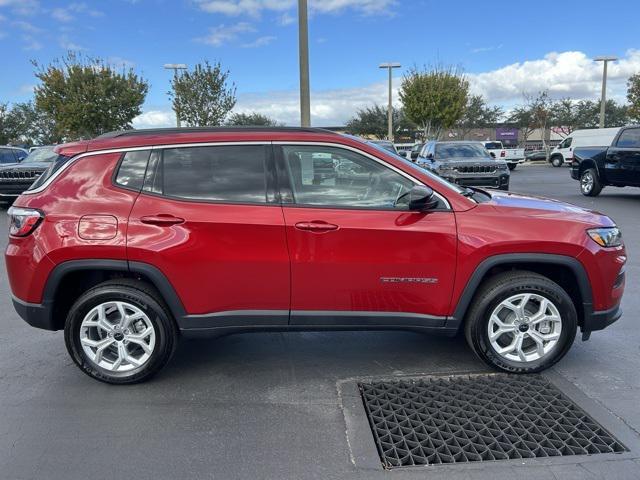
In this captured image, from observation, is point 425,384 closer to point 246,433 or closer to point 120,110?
point 246,433

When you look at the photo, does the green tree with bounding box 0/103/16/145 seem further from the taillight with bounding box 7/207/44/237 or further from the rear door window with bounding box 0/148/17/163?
the taillight with bounding box 7/207/44/237

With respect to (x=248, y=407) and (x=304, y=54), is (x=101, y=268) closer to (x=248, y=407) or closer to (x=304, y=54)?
(x=248, y=407)

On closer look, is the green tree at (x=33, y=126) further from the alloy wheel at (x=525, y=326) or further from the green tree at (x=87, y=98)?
the alloy wheel at (x=525, y=326)

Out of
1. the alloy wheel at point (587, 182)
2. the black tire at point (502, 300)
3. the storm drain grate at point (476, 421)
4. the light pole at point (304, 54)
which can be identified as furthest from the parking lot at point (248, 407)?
the alloy wheel at point (587, 182)

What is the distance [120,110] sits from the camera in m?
26.8

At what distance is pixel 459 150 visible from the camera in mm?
14719

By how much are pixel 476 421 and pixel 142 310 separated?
7.52 ft

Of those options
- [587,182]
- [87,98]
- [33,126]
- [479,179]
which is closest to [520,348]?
[479,179]

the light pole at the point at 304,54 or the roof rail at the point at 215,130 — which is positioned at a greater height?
the light pole at the point at 304,54

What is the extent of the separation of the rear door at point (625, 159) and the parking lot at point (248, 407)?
9.04m

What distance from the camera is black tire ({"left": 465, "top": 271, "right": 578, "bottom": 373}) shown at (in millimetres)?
3543

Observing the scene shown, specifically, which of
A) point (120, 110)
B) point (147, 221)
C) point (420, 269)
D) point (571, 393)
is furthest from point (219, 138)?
point (120, 110)

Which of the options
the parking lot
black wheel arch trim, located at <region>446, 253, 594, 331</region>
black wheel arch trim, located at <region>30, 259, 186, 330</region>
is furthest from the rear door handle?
black wheel arch trim, located at <region>446, 253, 594, 331</region>

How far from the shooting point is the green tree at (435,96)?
32656 mm
